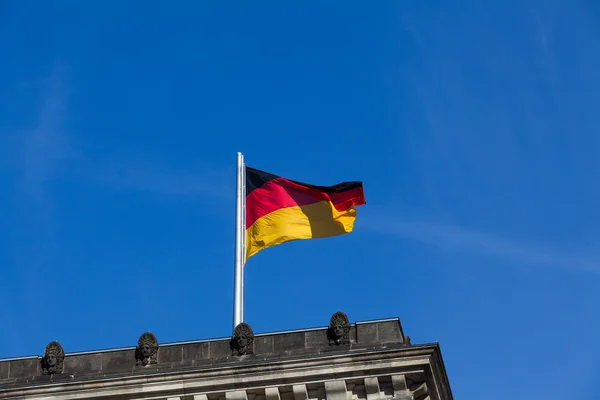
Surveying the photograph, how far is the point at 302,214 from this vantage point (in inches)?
1975

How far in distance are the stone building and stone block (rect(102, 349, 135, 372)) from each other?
0.10ft

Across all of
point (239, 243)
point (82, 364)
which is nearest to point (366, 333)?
point (239, 243)

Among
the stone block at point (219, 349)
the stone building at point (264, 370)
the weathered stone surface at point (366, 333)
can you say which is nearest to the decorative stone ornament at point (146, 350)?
the stone building at point (264, 370)

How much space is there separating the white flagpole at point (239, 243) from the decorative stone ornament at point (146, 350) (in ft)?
9.76

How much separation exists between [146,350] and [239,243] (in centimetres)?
646

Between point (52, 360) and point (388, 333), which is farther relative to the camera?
point (52, 360)

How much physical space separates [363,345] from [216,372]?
462 centimetres

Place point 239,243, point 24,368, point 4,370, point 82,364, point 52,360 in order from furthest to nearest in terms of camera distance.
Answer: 1. point 239,243
2. point 4,370
3. point 24,368
4. point 82,364
5. point 52,360

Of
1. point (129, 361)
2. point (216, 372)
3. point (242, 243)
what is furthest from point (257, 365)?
point (242, 243)

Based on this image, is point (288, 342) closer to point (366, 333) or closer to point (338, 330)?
point (338, 330)

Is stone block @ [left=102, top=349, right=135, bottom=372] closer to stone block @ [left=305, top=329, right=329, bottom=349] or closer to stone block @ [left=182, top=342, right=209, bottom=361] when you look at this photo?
stone block @ [left=182, top=342, right=209, bottom=361]

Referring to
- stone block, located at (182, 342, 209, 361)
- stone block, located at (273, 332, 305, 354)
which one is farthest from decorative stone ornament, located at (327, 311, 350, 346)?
stone block, located at (182, 342, 209, 361)

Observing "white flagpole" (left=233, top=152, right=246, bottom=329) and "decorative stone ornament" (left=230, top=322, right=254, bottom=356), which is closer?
"decorative stone ornament" (left=230, top=322, right=254, bottom=356)

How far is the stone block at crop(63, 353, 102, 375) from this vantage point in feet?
146
